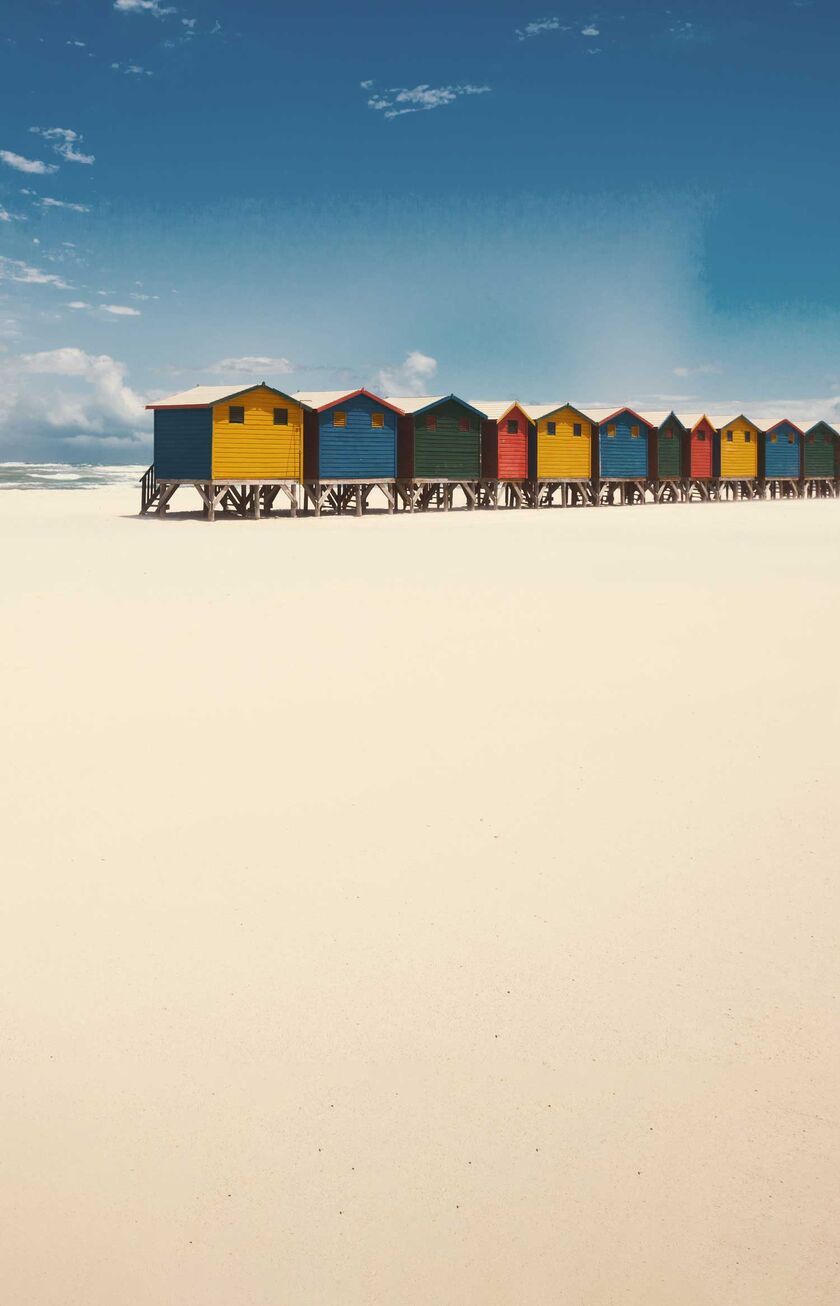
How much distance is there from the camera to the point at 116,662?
34.8 ft

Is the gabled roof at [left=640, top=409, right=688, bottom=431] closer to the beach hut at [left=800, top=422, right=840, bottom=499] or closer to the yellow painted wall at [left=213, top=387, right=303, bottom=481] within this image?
the beach hut at [left=800, top=422, right=840, bottom=499]

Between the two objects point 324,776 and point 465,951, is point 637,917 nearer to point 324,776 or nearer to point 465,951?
point 465,951

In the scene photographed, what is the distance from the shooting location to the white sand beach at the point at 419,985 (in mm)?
3322

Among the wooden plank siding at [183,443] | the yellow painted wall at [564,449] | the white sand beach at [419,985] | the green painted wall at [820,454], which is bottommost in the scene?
the white sand beach at [419,985]

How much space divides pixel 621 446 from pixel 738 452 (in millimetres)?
11597

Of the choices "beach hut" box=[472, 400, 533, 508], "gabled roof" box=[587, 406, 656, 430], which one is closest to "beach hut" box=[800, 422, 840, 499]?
"gabled roof" box=[587, 406, 656, 430]

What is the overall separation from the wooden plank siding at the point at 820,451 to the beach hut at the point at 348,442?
3356 cm

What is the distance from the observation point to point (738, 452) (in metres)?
64.1

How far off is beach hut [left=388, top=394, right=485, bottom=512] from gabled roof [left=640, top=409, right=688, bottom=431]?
12.6m

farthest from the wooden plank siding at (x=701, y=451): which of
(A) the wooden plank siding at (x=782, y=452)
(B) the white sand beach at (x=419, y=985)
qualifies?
(B) the white sand beach at (x=419, y=985)

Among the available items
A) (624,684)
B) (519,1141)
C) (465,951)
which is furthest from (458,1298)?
(624,684)

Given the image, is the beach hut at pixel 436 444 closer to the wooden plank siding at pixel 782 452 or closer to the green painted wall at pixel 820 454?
the wooden plank siding at pixel 782 452

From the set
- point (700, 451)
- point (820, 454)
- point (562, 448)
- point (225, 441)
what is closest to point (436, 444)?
point (562, 448)

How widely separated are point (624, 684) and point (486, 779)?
3.01 metres
